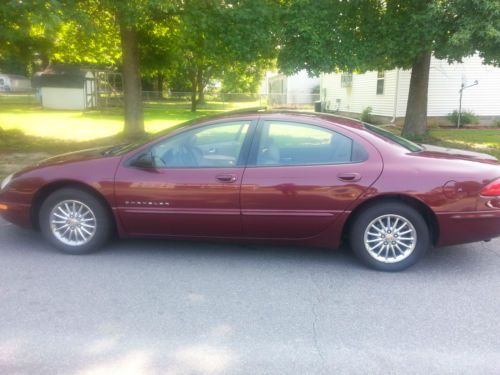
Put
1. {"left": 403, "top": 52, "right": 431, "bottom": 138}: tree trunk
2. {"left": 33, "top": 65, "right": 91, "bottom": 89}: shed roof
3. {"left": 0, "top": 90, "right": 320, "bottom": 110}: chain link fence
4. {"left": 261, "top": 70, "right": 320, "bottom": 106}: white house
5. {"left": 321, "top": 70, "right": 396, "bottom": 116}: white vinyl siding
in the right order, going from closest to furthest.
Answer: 1. {"left": 403, "top": 52, "right": 431, "bottom": 138}: tree trunk
2. {"left": 321, "top": 70, "right": 396, "bottom": 116}: white vinyl siding
3. {"left": 33, "top": 65, "right": 91, "bottom": 89}: shed roof
4. {"left": 0, "top": 90, "right": 320, "bottom": 110}: chain link fence
5. {"left": 261, "top": 70, "right": 320, "bottom": 106}: white house

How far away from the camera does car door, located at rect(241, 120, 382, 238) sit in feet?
15.1

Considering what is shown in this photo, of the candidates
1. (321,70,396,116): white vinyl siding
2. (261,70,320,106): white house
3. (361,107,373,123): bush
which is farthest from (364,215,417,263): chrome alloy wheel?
(261,70,320,106): white house

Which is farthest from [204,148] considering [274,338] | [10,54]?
[10,54]

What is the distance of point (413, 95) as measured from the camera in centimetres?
1352

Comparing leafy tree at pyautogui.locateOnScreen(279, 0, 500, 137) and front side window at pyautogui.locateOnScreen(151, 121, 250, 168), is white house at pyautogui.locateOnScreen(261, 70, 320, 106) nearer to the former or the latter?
leafy tree at pyautogui.locateOnScreen(279, 0, 500, 137)

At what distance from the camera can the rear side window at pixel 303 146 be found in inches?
187

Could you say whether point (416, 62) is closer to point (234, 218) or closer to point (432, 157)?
point (432, 157)

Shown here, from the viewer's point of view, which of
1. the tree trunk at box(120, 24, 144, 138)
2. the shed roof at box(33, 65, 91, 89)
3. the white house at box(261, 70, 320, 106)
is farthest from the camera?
the white house at box(261, 70, 320, 106)

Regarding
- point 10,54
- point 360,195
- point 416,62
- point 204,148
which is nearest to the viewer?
point 360,195

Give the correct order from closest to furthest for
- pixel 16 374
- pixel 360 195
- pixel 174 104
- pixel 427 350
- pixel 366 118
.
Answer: pixel 16 374
pixel 427 350
pixel 360 195
pixel 366 118
pixel 174 104

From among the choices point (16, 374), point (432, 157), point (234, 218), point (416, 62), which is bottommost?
point (16, 374)

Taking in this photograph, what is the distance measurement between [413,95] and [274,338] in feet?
37.8

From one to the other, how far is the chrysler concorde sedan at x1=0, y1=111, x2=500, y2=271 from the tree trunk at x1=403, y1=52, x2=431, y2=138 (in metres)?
8.84

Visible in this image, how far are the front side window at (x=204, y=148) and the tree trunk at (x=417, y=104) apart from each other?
966 cm
